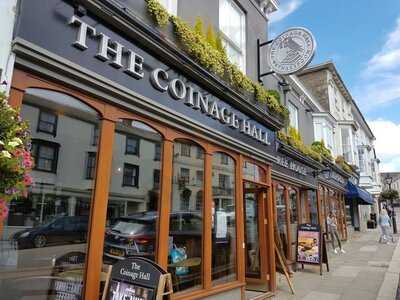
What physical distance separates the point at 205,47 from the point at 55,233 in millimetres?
4137

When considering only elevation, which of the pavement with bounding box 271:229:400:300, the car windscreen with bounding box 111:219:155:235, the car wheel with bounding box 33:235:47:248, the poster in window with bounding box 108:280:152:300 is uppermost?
the car windscreen with bounding box 111:219:155:235

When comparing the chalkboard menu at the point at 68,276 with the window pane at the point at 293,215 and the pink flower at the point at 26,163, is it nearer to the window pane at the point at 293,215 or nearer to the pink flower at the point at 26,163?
the pink flower at the point at 26,163

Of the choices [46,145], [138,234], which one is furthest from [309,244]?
[46,145]

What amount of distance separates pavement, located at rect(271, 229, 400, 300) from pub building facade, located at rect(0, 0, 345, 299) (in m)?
2.62

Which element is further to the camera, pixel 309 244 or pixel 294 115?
pixel 294 115

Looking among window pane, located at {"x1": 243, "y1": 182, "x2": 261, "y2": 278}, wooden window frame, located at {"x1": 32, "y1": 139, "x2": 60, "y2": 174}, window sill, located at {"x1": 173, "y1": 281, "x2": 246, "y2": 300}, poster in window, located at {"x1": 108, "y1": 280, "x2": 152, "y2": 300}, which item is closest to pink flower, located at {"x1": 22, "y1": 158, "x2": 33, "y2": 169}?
wooden window frame, located at {"x1": 32, "y1": 139, "x2": 60, "y2": 174}

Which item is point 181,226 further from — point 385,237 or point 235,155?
point 385,237

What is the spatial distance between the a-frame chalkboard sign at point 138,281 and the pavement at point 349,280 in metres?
5.38

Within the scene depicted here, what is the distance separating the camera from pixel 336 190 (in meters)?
19.1

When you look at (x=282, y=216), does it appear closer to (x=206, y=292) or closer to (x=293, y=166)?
(x=293, y=166)

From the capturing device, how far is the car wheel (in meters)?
3.58

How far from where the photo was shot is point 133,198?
4.76 meters

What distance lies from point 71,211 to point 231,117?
4.07m

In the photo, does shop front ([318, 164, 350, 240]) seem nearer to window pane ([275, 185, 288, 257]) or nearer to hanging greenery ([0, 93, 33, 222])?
window pane ([275, 185, 288, 257])
